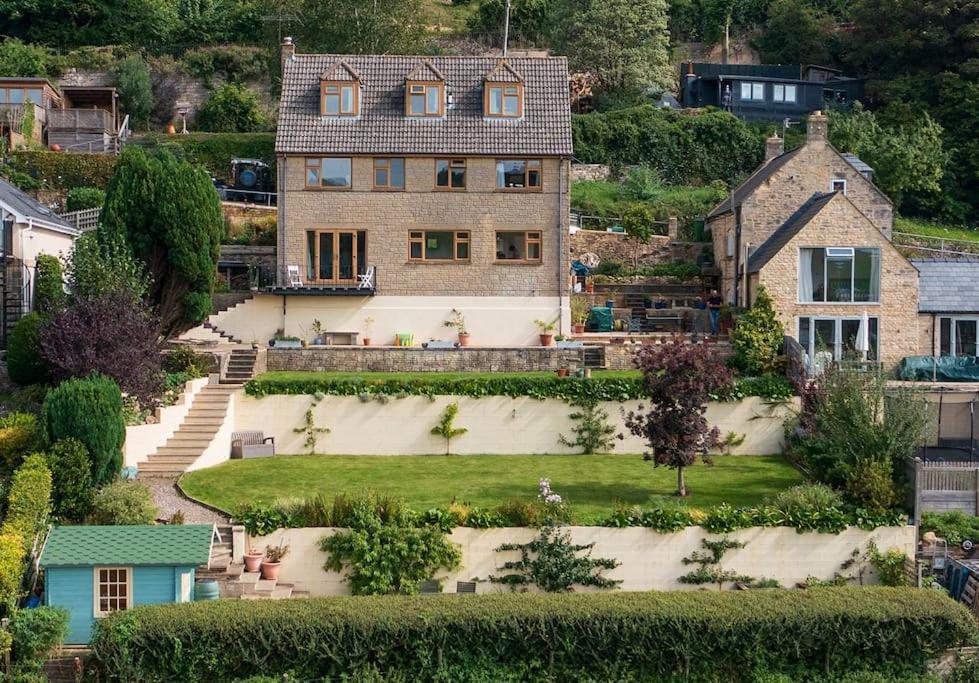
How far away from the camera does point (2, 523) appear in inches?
868

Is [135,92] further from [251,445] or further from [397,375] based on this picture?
[251,445]

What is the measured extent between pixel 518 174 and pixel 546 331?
5.04 metres

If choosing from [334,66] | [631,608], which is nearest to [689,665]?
[631,608]

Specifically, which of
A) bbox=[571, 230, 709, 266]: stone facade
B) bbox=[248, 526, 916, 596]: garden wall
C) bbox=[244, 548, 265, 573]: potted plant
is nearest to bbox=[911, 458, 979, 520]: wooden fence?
bbox=[248, 526, 916, 596]: garden wall

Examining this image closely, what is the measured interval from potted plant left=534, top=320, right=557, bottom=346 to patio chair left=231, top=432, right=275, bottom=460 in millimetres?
→ 9766

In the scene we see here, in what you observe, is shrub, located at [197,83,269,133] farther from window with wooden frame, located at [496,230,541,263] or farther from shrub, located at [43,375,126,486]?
shrub, located at [43,375,126,486]

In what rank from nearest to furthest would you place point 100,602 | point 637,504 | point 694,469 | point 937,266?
point 100,602 < point 637,504 < point 694,469 < point 937,266

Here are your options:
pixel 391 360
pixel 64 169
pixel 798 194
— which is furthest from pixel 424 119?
pixel 64 169

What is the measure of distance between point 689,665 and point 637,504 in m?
4.80

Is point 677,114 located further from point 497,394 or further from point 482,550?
point 482,550

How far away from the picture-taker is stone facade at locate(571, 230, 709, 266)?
1767 inches

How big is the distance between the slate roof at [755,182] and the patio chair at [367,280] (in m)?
12.8

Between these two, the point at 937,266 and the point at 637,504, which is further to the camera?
the point at 937,266

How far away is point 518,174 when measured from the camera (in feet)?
123
